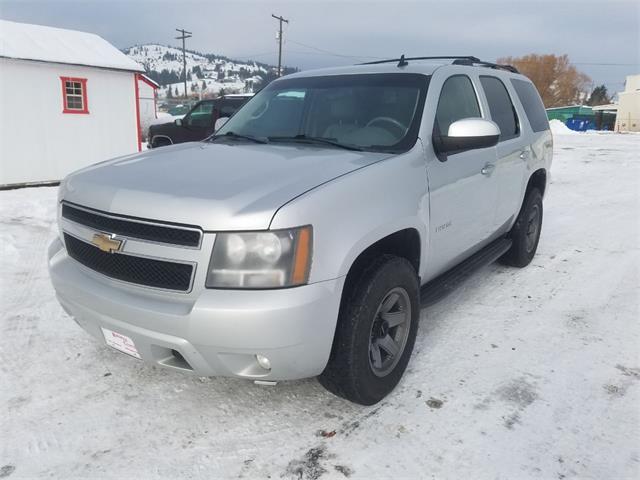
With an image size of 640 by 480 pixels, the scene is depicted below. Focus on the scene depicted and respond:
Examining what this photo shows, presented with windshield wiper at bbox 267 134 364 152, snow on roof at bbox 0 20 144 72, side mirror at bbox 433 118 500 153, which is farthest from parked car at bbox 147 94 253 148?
side mirror at bbox 433 118 500 153

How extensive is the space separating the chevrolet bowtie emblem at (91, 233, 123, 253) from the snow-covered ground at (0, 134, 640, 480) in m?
0.95

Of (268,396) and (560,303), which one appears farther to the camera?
(560,303)

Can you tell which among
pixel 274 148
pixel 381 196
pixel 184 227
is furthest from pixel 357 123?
pixel 184 227

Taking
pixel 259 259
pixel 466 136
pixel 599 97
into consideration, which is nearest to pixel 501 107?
pixel 466 136

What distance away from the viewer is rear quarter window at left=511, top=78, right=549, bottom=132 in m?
4.87

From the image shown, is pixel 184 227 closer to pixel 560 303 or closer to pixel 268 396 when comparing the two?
pixel 268 396

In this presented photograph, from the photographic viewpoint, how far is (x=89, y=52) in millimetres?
13016

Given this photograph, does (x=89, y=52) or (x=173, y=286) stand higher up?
(x=89, y=52)

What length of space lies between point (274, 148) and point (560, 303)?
2788 mm

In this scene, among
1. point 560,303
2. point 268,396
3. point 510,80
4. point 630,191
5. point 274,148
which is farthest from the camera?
point 630,191

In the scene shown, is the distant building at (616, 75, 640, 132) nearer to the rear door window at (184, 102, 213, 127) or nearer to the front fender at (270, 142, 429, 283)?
the rear door window at (184, 102, 213, 127)

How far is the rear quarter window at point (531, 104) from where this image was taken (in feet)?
16.0

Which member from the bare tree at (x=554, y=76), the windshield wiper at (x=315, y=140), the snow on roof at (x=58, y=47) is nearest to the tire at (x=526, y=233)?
the windshield wiper at (x=315, y=140)

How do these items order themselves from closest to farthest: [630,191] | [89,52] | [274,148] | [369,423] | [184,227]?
[184,227]
[369,423]
[274,148]
[630,191]
[89,52]
